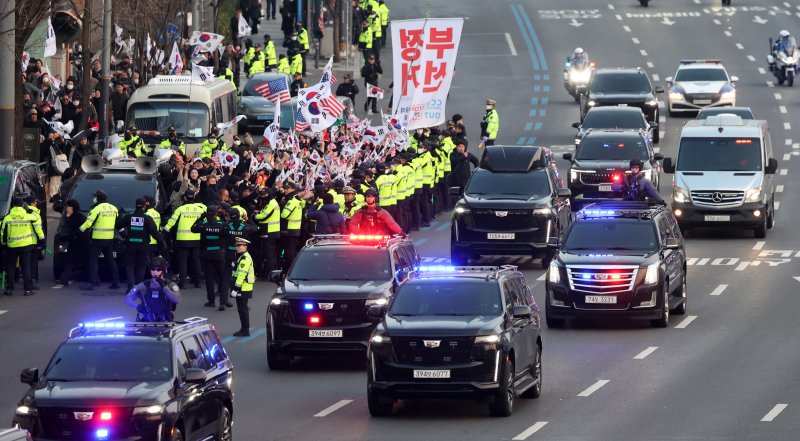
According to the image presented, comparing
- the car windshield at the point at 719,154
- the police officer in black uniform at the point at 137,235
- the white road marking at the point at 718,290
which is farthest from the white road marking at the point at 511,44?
the police officer in black uniform at the point at 137,235

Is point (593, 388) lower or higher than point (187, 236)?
lower

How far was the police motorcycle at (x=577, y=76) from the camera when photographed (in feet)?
194

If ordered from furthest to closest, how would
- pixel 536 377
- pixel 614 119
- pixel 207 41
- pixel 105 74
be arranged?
pixel 207 41, pixel 614 119, pixel 105 74, pixel 536 377

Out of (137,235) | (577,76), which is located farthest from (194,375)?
(577,76)

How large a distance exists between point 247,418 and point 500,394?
2.76 m

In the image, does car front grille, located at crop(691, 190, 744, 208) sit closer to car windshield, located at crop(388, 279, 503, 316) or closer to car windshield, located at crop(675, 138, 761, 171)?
car windshield, located at crop(675, 138, 761, 171)

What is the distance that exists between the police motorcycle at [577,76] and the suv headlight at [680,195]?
1983 centimetres

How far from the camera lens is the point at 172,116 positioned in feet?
142

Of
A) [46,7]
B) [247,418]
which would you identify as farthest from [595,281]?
[46,7]

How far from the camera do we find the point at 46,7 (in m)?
38.8

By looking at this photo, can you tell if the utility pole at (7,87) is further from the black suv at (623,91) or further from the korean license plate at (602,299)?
the black suv at (623,91)

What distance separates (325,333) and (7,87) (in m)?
14.2

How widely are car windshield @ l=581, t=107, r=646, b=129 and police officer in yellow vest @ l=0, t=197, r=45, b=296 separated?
18901 millimetres

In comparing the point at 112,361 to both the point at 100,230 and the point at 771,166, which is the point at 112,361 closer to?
the point at 100,230
